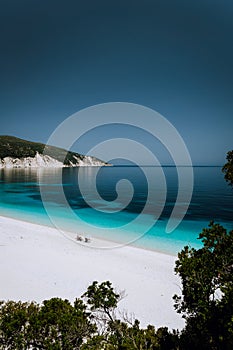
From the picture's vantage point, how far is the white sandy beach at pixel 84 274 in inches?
351

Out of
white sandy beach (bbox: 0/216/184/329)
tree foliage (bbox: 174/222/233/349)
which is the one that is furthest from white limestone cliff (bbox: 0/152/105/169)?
tree foliage (bbox: 174/222/233/349)

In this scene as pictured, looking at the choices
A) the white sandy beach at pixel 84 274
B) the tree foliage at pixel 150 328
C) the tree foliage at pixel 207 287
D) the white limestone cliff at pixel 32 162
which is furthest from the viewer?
the white limestone cliff at pixel 32 162

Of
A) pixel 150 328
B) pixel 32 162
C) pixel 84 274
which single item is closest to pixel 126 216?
pixel 84 274

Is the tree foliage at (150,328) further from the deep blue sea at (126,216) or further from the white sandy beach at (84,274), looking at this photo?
the deep blue sea at (126,216)

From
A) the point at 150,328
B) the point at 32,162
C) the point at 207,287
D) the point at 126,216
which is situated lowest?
the point at 126,216

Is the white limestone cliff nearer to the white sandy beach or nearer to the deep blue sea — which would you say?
the deep blue sea

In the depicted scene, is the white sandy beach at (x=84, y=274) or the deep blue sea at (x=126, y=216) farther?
the deep blue sea at (x=126, y=216)

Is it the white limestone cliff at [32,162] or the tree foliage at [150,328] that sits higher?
the white limestone cliff at [32,162]

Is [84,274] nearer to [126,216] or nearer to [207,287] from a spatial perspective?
[207,287]

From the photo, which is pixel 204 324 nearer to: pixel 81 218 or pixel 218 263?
pixel 218 263

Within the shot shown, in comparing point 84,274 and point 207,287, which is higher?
point 207,287

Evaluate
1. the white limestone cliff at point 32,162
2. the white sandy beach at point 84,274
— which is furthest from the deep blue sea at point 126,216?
the white limestone cliff at point 32,162

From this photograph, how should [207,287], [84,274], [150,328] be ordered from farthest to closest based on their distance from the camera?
[84,274]
[150,328]
[207,287]

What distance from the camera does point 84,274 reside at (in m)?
11.3
